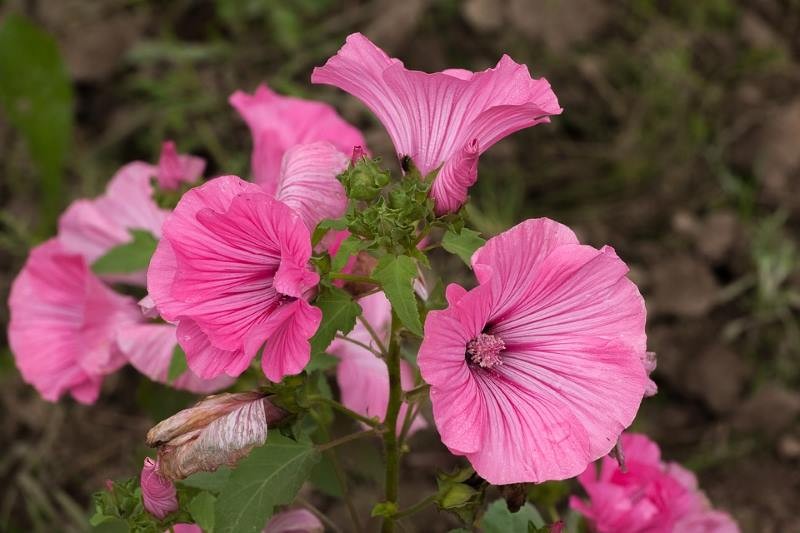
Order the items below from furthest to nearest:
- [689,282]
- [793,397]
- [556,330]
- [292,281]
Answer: [689,282] → [793,397] → [556,330] → [292,281]

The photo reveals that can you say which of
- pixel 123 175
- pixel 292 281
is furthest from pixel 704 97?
pixel 292 281

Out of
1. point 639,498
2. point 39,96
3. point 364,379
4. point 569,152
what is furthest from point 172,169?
point 569,152

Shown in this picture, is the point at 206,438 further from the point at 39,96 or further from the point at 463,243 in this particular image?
the point at 39,96

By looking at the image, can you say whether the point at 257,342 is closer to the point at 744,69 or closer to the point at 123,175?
the point at 123,175

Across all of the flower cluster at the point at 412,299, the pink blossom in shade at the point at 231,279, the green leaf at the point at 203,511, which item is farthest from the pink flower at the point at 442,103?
the green leaf at the point at 203,511

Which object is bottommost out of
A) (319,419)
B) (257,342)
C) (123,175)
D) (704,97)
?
(704,97)

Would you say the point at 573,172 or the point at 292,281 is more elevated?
the point at 292,281

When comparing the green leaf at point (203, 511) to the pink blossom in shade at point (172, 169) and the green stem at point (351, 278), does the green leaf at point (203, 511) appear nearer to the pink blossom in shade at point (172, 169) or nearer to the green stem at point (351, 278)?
the green stem at point (351, 278)
